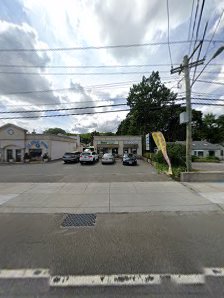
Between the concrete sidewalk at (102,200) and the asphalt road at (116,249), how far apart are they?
0.89m

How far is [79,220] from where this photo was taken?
5734 mm

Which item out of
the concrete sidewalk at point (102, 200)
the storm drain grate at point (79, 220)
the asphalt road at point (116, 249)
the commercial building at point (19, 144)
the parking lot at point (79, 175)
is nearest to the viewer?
the asphalt road at point (116, 249)

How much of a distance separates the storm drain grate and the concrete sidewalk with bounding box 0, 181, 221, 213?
0.42 meters

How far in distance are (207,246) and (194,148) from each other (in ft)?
152

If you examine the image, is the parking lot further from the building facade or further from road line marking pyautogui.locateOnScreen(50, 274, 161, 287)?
the building facade

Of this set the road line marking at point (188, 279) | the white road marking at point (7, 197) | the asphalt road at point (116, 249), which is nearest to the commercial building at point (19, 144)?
the white road marking at point (7, 197)

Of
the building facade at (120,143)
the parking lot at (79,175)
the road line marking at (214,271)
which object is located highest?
the building facade at (120,143)

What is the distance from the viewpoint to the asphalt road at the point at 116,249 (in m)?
2.85

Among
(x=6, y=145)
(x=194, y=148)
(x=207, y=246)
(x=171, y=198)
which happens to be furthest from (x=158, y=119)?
(x=207, y=246)

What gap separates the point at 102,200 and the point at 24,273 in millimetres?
4635

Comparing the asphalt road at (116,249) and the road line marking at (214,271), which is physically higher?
the road line marking at (214,271)

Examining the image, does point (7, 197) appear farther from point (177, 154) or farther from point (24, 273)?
point (177, 154)

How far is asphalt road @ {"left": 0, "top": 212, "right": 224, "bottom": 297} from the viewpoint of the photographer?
285 cm

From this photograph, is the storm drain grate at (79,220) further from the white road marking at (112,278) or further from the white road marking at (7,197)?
the white road marking at (7,197)
